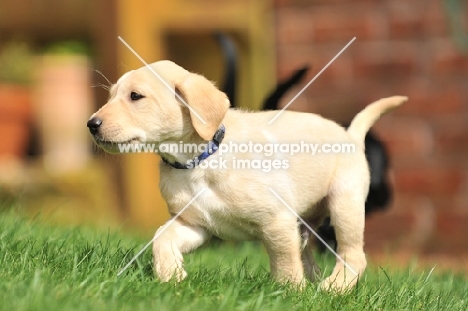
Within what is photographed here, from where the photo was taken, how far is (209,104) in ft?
11.3

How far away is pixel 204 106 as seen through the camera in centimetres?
344

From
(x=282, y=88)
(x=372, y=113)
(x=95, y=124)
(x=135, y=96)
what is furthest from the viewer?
(x=282, y=88)

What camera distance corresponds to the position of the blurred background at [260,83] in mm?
6988

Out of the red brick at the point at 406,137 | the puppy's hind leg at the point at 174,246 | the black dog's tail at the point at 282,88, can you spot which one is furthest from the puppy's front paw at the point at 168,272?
the red brick at the point at 406,137

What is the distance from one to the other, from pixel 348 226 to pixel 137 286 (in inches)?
40.6

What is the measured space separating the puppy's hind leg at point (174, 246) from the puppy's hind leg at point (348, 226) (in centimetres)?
56

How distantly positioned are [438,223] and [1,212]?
12.1ft

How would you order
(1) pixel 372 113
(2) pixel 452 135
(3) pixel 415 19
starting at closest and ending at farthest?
(1) pixel 372 113 < (2) pixel 452 135 < (3) pixel 415 19

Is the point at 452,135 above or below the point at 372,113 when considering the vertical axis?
below

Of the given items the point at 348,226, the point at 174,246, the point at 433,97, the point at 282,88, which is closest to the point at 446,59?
the point at 433,97

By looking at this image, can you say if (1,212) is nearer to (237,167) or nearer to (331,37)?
(237,167)

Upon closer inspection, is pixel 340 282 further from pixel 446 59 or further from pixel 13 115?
pixel 13 115

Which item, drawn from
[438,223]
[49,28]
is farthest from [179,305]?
[49,28]

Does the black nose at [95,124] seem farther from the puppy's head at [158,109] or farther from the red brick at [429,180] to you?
the red brick at [429,180]
